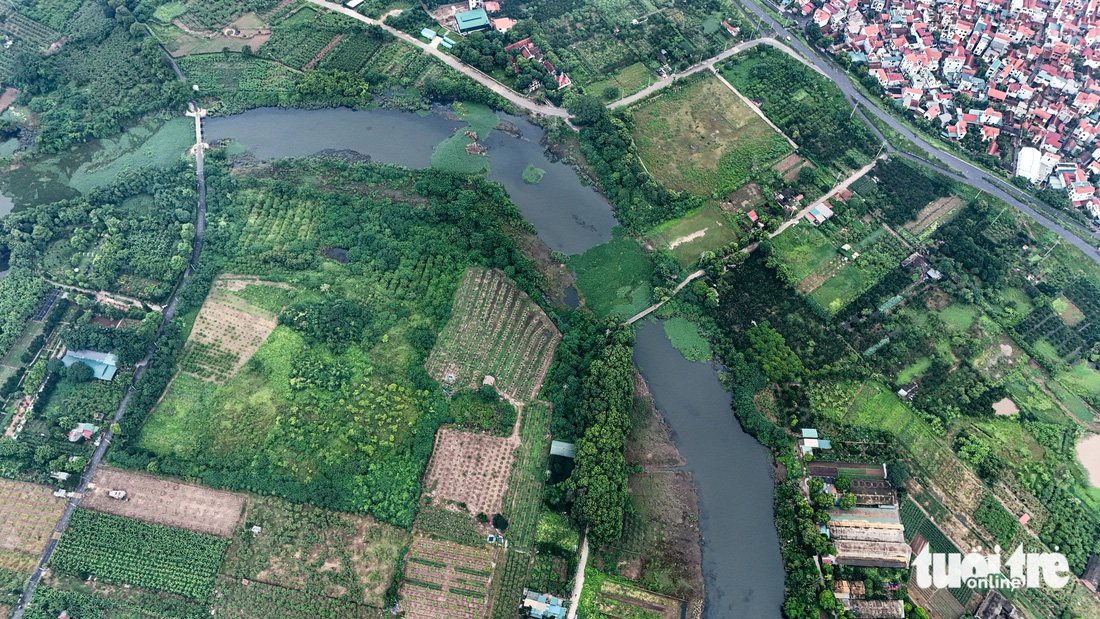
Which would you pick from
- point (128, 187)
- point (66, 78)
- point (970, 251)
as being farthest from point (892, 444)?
point (66, 78)

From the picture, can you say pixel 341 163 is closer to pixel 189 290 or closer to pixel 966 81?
pixel 189 290

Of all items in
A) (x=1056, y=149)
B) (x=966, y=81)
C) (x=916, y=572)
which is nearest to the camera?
(x=916, y=572)

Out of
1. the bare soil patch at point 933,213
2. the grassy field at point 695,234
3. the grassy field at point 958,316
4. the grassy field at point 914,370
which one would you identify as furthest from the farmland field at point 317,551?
the bare soil patch at point 933,213

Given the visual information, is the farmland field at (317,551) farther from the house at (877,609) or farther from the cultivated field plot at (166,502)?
the house at (877,609)

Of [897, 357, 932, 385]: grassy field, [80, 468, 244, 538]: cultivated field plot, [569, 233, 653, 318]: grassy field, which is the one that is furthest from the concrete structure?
[80, 468, 244, 538]: cultivated field plot

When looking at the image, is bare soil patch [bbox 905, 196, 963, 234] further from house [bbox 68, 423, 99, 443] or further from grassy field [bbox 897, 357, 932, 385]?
house [bbox 68, 423, 99, 443]
